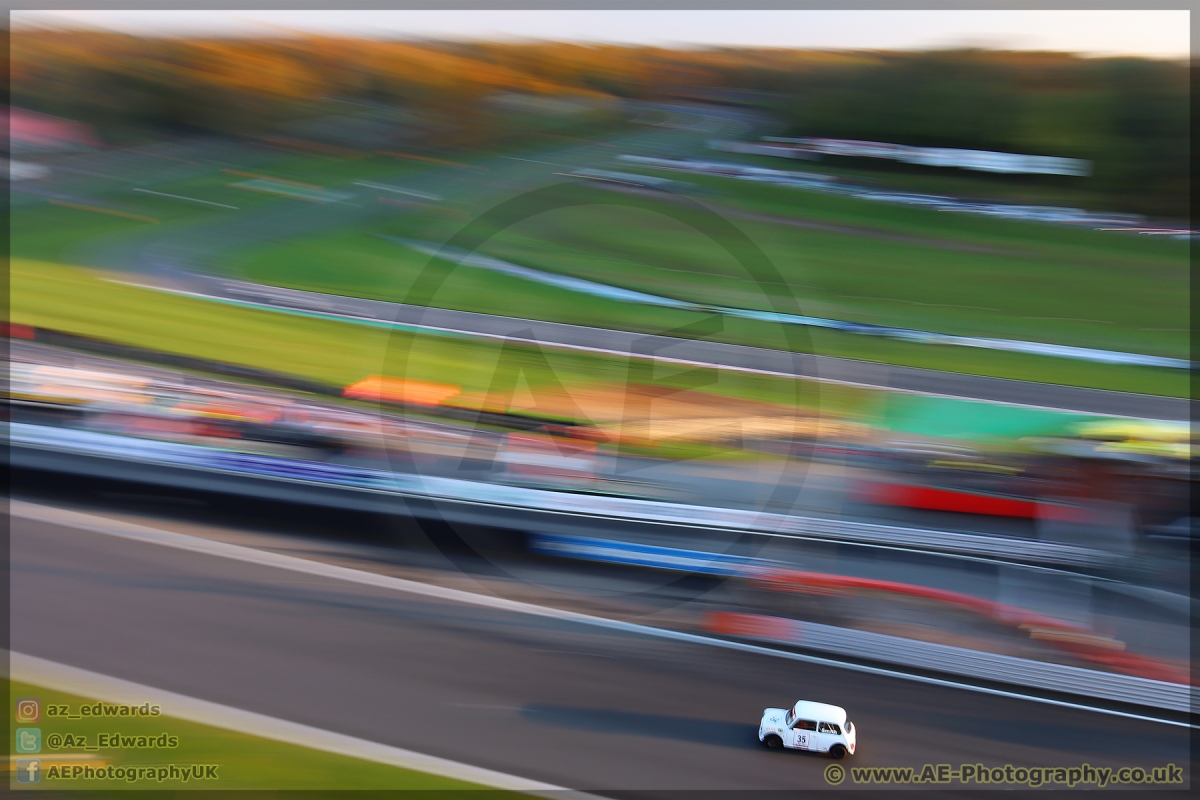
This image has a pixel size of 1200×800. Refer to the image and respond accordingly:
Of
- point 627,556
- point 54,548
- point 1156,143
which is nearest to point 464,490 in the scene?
point 627,556

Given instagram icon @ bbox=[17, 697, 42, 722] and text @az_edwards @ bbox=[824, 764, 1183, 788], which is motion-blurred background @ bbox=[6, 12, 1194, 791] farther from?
instagram icon @ bbox=[17, 697, 42, 722]

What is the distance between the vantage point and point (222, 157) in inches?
409

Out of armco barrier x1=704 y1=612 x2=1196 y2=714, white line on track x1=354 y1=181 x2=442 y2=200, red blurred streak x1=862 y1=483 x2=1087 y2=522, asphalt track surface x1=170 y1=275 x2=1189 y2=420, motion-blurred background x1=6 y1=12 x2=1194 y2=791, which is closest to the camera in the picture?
armco barrier x1=704 y1=612 x2=1196 y2=714

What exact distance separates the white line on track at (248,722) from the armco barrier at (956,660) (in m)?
1.44

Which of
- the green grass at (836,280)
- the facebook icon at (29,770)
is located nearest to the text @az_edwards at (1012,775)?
the facebook icon at (29,770)

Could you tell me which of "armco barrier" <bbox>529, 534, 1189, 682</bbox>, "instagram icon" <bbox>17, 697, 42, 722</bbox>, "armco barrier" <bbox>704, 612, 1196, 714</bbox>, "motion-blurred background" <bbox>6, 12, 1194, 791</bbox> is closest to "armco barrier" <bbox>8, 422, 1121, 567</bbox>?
"motion-blurred background" <bbox>6, 12, 1194, 791</bbox>

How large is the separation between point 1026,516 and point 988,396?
218 cm

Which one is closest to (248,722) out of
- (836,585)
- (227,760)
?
(227,760)

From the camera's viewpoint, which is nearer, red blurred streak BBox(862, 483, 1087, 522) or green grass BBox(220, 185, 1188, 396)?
red blurred streak BBox(862, 483, 1087, 522)

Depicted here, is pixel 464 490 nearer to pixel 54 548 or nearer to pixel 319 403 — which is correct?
pixel 319 403

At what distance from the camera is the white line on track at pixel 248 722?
3227 mm

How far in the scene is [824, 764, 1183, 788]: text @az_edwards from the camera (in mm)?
3344

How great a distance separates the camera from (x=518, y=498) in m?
5.22

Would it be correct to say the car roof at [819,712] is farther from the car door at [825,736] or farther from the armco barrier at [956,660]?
the armco barrier at [956,660]
